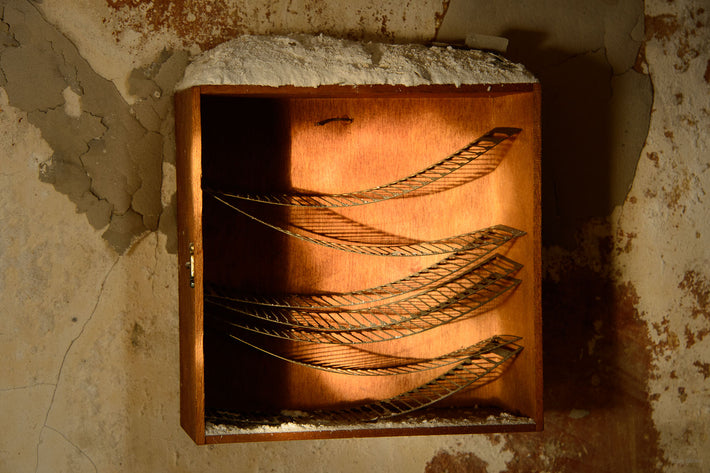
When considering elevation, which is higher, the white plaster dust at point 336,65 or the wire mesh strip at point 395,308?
the white plaster dust at point 336,65

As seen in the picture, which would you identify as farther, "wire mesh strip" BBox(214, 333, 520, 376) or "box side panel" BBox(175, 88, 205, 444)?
"wire mesh strip" BBox(214, 333, 520, 376)

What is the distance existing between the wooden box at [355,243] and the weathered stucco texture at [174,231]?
14cm

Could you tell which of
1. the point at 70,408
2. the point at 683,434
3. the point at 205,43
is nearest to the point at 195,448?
the point at 70,408

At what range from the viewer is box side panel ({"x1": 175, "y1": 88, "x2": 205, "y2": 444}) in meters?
1.31

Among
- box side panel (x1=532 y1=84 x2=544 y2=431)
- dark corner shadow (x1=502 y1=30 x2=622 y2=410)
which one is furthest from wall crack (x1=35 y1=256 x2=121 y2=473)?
dark corner shadow (x1=502 y1=30 x2=622 y2=410)

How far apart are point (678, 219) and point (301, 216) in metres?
1.08

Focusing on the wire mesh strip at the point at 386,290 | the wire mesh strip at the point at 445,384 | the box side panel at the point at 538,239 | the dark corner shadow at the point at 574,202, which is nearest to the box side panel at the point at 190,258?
the wire mesh strip at the point at 386,290

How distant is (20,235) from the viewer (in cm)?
151

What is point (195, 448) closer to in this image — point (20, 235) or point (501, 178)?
point (20, 235)

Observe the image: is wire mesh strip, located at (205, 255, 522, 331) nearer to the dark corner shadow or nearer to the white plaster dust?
the dark corner shadow

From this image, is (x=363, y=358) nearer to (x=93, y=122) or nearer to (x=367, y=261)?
(x=367, y=261)

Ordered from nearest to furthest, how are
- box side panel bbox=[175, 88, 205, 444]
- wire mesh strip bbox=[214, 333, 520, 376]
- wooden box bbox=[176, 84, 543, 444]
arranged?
box side panel bbox=[175, 88, 205, 444]
wooden box bbox=[176, 84, 543, 444]
wire mesh strip bbox=[214, 333, 520, 376]

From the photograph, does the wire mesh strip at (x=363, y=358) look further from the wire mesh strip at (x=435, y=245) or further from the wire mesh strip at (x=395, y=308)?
the wire mesh strip at (x=435, y=245)

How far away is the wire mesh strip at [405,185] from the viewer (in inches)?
59.0
